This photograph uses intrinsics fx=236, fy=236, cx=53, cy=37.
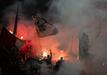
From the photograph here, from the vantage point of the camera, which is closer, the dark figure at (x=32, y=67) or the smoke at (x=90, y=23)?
the dark figure at (x=32, y=67)

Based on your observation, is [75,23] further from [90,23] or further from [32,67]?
[32,67]

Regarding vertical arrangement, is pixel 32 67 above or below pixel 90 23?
below

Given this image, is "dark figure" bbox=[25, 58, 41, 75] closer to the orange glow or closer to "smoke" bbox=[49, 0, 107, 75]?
"smoke" bbox=[49, 0, 107, 75]

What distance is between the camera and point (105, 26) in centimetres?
1950

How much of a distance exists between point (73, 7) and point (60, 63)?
497cm

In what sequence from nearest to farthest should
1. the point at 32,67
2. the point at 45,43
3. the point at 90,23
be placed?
the point at 32,67, the point at 90,23, the point at 45,43

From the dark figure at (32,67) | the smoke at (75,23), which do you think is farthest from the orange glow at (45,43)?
the dark figure at (32,67)

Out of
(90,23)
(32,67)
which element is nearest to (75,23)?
(90,23)

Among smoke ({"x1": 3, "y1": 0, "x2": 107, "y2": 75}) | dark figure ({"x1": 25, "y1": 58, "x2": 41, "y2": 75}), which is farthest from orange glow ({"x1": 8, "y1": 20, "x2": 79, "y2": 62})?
dark figure ({"x1": 25, "y1": 58, "x2": 41, "y2": 75})

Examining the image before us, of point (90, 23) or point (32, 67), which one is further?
point (90, 23)

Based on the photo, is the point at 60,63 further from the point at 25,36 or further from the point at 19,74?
the point at 25,36

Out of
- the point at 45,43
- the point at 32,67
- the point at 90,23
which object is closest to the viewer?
the point at 32,67

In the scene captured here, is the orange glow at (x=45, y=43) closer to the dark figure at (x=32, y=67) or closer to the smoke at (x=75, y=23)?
the smoke at (x=75, y=23)

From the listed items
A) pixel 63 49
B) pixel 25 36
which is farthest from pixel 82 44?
pixel 25 36
